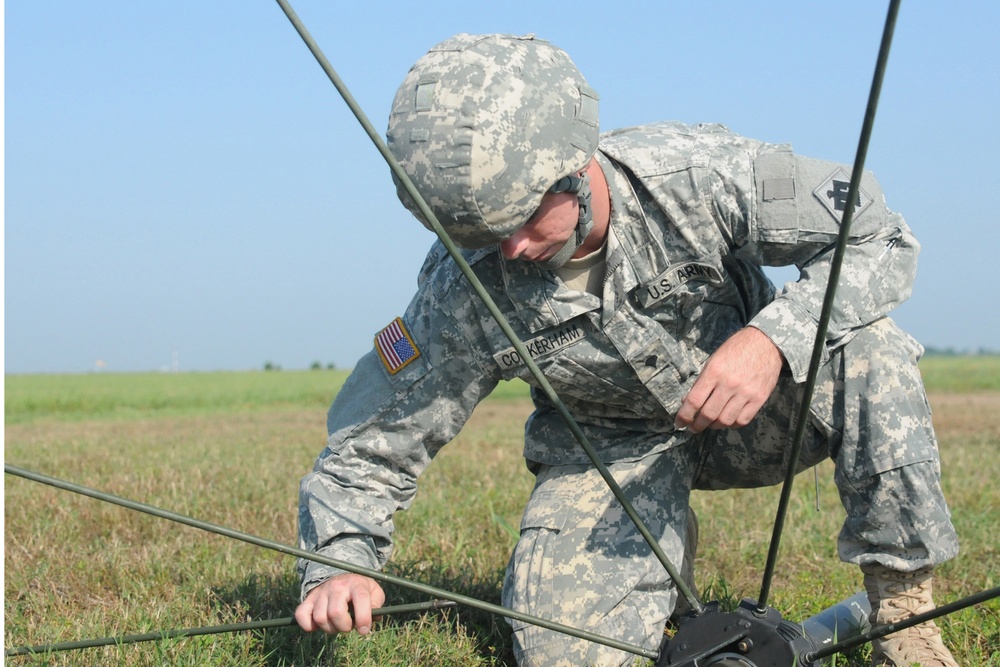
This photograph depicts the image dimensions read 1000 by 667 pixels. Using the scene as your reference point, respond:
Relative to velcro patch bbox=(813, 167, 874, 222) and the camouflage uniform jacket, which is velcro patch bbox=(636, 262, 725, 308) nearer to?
the camouflage uniform jacket

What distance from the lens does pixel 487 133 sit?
236cm

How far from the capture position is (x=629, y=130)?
304 cm

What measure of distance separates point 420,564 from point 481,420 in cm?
901

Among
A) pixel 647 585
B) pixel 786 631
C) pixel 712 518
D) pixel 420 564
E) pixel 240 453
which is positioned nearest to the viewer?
pixel 786 631

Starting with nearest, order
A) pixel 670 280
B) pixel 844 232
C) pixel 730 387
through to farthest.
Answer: pixel 844 232 < pixel 730 387 < pixel 670 280

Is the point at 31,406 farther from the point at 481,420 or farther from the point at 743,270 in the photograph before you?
the point at 743,270

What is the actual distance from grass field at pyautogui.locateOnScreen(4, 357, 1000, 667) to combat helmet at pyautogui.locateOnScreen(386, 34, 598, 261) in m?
1.20

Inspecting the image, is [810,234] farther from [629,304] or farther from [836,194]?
[629,304]

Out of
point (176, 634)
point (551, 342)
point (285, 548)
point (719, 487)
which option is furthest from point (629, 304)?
point (176, 634)

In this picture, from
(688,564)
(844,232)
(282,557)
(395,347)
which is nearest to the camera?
(844,232)

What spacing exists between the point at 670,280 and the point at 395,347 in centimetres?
79

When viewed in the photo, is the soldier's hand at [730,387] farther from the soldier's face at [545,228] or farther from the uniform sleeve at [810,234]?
the soldier's face at [545,228]

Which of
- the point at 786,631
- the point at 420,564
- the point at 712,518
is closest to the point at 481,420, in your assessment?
the point at 712,518

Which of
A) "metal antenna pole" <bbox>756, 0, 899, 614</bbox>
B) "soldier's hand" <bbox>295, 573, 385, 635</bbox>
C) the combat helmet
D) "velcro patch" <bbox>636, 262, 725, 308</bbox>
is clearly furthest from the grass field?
the combat helmet
